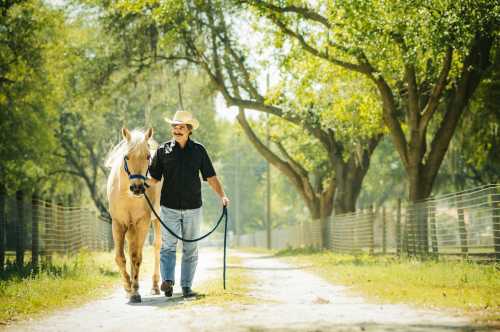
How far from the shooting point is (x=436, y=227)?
18797 mm

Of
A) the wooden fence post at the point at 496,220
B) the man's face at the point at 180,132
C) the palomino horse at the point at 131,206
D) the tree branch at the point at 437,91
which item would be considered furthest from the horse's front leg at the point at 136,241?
the tree branch at the point at 437,91

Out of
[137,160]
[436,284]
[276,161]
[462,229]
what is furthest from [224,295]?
[276,161]

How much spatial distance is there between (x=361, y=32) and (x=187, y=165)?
32.2 feet

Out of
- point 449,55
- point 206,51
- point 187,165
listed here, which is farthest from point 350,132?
point 187,165

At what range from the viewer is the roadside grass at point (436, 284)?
29.1 feet

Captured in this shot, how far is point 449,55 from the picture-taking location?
19.5 meters

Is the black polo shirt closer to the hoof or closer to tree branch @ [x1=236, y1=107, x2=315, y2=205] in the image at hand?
the hoof

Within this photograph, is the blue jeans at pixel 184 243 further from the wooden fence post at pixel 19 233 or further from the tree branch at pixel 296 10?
the tree branch at pixel 296 10

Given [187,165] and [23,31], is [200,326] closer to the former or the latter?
[187,165]

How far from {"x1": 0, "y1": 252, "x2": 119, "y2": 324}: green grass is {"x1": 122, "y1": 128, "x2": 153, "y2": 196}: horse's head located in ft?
5.89

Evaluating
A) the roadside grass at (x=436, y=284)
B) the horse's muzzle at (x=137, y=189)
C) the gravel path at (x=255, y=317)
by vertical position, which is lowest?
the roadside grass at (x=436, y=284)

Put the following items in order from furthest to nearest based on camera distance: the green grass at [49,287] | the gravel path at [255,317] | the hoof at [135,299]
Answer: the hoof at [135,299] → the green grass at [49,287] → the gravel path at [255,317]

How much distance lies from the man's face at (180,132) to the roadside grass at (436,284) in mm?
3312

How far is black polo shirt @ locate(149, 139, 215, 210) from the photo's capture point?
34.8ft
